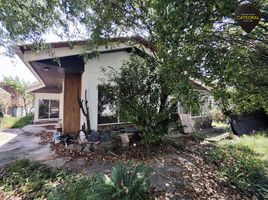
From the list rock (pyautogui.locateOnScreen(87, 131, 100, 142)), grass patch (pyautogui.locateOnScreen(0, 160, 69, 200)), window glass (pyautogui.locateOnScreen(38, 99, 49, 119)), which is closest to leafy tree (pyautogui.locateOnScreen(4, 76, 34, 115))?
window glass (pyautogui.locateOnScreen(38, 99, 49, 119))

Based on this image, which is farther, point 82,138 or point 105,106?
point 105,106

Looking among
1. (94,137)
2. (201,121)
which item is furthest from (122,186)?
(201,121)

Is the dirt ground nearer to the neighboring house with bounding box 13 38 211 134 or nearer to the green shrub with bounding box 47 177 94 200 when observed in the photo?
the green shrub with bounding box 47 177 94 200

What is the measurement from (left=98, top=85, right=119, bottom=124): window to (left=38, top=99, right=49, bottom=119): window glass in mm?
13117

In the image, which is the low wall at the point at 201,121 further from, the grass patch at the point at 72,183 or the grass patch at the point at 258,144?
the grass patch at the point at 72,183

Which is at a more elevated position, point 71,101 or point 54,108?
point 54,108

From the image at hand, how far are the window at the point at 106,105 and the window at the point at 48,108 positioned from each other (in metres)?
13.1

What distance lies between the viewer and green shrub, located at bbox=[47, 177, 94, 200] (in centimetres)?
449

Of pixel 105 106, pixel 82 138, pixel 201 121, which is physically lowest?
pixel 82 138

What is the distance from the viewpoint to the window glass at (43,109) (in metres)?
20.3

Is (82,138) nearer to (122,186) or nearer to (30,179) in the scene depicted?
(30,179)

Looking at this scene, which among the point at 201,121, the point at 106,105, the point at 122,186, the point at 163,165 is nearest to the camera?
the point at 122,186

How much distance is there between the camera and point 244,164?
7.71 meters

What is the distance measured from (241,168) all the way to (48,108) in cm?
1829
